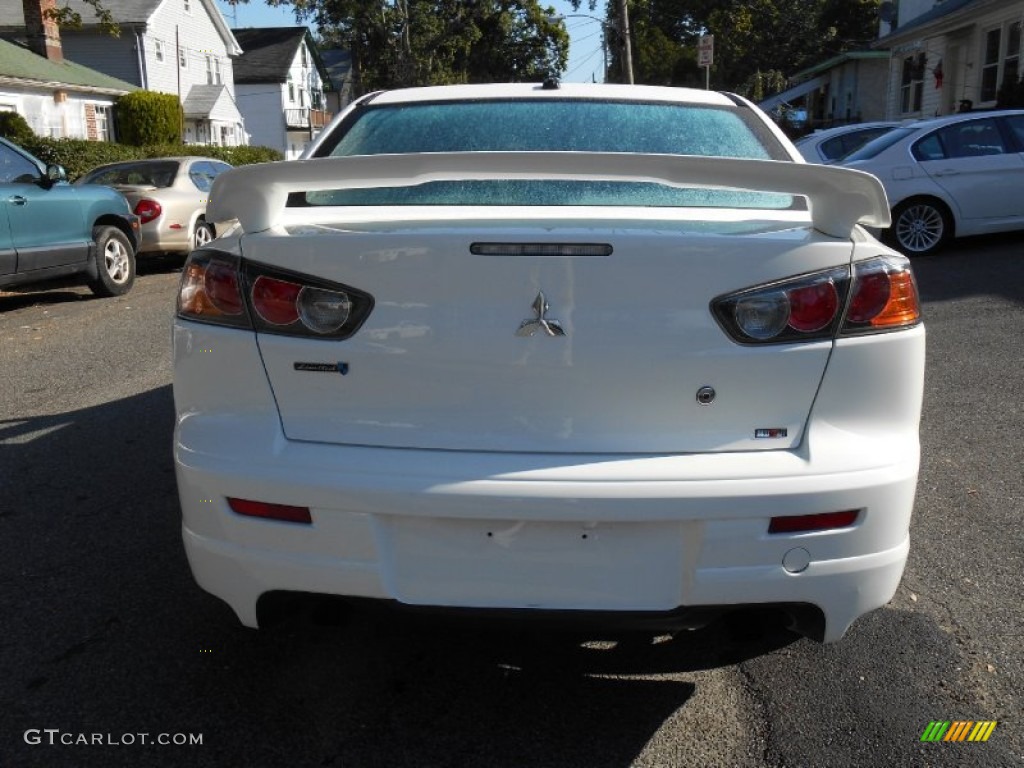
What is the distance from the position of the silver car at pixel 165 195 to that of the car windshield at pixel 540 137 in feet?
31.4

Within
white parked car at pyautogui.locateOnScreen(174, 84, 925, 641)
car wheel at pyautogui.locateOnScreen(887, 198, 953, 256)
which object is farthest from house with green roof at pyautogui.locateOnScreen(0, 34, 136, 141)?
white parked car at pyautogui.locateOnScreen(174, 84, 925, 641)

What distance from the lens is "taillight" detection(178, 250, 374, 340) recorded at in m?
2.29

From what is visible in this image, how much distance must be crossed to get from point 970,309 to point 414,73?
49043 millimetres

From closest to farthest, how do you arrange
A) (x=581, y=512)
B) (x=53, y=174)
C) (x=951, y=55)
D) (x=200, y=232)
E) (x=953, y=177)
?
(x=581, y=512)
(x=53, y=174)
(x=953, y=177)
(x=200, y=232)
(x=951, y=55)

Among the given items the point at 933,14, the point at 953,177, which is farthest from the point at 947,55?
the point at 953,177

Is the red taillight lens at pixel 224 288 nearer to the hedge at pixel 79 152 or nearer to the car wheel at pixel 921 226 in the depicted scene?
the car wheel at pixel 921 226

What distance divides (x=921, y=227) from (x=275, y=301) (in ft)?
34.4

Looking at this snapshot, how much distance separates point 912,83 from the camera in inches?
1077

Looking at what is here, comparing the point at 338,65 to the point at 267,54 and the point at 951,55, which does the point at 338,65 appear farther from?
the point at 951,55

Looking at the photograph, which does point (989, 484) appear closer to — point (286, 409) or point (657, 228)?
point (657, 228)

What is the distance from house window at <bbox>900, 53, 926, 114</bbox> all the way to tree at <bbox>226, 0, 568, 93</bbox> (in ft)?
97.8

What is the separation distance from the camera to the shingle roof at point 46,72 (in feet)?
91.5

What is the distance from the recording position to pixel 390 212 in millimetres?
2559

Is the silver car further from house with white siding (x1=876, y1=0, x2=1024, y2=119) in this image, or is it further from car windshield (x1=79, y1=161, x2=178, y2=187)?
house with white siding (x1=876, y1=0, x2=1024, y2=119)
